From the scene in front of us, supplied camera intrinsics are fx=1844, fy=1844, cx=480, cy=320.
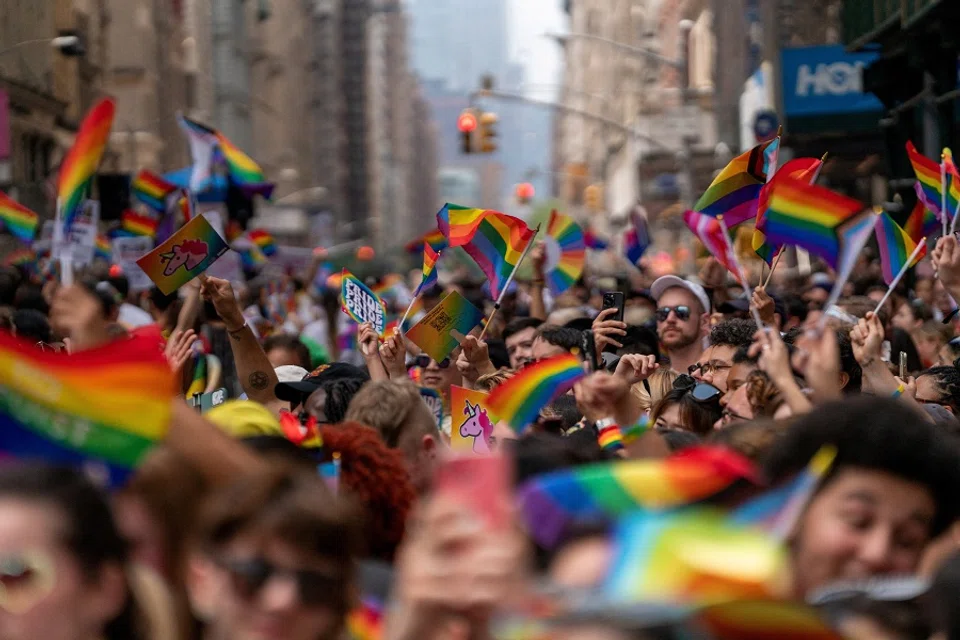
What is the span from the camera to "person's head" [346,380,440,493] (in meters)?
5.17

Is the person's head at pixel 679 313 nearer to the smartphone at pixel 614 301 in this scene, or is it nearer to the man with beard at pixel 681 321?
the man with beard at pixel 681 321

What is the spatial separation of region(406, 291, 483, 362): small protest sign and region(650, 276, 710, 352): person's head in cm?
94

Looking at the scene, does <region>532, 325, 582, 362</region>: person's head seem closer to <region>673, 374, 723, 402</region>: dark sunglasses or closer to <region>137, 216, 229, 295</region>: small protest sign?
<region>673, 374, 723, 402</region>: dark sunglasses

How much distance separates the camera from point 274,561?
9.43ft

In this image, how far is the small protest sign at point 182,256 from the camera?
916 cm

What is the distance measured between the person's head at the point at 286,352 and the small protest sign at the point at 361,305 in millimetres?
547

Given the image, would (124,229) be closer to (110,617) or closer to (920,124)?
(920,124)

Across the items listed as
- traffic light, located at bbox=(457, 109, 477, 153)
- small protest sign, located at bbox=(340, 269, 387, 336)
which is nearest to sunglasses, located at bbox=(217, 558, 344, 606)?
small protest sign, located at bbox=(340, 269, 387, 336)

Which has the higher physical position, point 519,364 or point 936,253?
point 936,253

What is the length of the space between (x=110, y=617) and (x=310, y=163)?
108715 mm

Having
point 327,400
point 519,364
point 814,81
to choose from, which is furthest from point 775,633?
point 814,81

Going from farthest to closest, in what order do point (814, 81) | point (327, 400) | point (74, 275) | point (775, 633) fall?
1. point (814, 81)
2. point (74, 275)
3. point (327, 400)
4. point (775, 633)

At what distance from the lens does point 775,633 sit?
2404mm

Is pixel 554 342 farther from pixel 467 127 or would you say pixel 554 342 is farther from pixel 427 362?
pixel 467 127
